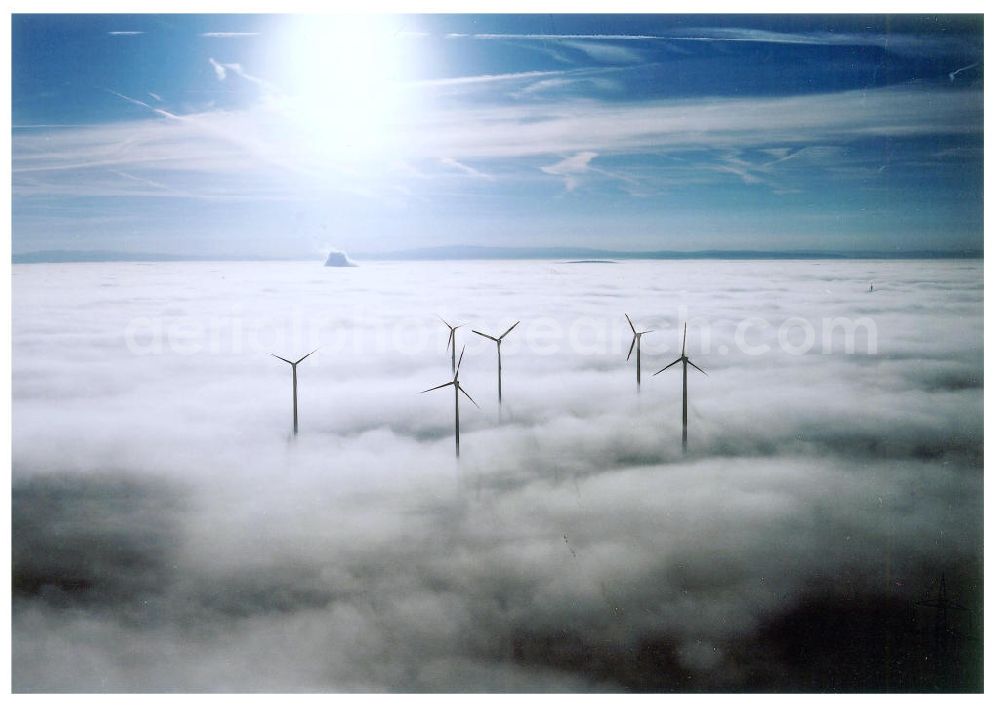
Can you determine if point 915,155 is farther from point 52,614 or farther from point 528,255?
point 52,614

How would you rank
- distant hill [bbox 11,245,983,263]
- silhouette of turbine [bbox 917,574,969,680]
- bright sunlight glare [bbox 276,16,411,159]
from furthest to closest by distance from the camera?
1. distant hill [bbox 11,245,983,263]
2. bright sunlight glare [bbox 276,16,411,159]
3. silhouette of turbine [bbox 917,574,969,680]

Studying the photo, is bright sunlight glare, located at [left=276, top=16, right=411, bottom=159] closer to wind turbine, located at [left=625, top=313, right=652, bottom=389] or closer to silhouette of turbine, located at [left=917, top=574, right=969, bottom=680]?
wind turbine, located at [left=625, top=313, right=652, bottom=389]

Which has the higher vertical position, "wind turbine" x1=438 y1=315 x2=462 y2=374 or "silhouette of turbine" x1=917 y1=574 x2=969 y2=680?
"wind turbine" x1=438 y1=315 x2=462 y2=374

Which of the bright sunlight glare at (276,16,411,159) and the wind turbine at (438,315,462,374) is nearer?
the bright sunlight glare at (276,16,411,159)

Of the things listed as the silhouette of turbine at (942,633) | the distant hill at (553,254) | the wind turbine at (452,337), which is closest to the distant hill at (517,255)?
the distant hill at (553,254)

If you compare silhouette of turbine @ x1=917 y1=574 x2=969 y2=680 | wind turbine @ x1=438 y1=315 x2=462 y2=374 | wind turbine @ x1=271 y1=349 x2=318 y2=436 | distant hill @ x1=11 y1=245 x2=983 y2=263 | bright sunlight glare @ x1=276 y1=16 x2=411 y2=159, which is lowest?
silhouette of turbine @ x1=917 y1=574 x2=969 y2=680

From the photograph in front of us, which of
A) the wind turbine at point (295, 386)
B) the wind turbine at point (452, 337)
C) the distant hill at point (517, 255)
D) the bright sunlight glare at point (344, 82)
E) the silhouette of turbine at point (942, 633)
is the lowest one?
the silhouette of turbine at point (942, 633)

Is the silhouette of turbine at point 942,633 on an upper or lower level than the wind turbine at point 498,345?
lower

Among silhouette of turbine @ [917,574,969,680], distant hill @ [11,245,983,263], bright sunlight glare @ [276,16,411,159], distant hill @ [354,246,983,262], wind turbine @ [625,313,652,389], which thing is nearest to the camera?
silhouette of turbine @ [917,574,969,680]

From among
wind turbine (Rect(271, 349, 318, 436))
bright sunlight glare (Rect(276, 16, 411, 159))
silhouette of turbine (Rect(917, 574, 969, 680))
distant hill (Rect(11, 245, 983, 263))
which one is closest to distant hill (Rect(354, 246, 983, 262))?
distant hill (Rect(11, 245, 983, 263))

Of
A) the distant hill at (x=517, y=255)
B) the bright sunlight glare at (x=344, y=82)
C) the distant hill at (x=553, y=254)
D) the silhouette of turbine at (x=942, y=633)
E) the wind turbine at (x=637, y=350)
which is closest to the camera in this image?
the silhouette of turbine at (x=942, y=633)

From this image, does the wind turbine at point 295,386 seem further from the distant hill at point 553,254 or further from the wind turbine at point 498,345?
the wind turbine at point 498,345
